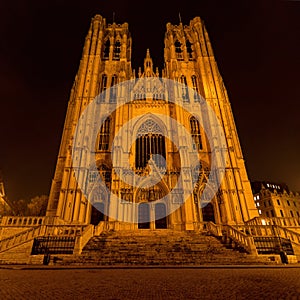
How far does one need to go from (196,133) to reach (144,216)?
461 inches

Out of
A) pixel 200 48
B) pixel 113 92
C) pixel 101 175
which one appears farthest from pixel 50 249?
pixel 200 48

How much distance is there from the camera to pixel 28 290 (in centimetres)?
475

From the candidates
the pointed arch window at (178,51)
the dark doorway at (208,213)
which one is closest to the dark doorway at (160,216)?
the dark doorway at (208,213)

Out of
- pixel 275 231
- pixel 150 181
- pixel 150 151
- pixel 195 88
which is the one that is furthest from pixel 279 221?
pixel 195 88

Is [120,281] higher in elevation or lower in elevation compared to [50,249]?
lower

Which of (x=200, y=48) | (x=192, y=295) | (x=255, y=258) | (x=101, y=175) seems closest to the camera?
(x=192, y=295)

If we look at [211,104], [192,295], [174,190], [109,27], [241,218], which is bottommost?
[192,295]

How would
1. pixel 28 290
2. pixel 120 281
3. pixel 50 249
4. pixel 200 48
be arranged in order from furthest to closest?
pixel 200 48 < pixel 50 249 < pixel 120 281 < pixel 28 290

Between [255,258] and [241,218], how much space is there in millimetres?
10261

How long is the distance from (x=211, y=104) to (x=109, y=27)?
25.1m

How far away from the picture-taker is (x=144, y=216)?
2139 cm

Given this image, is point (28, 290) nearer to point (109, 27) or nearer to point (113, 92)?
point (113, 92)

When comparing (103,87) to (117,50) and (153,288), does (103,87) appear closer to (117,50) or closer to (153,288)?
(117,50)

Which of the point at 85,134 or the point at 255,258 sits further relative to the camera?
the point at 85,134
